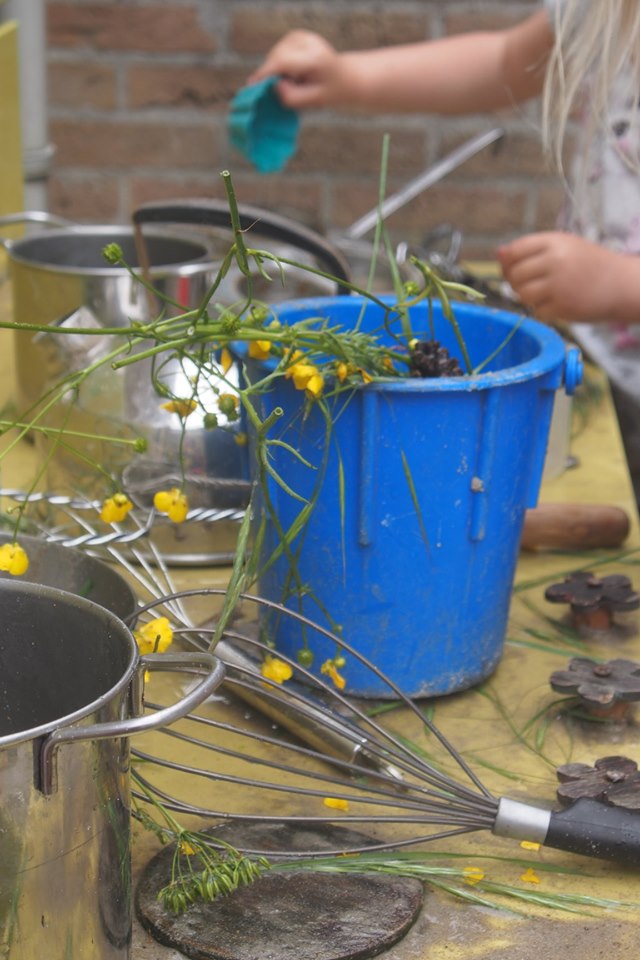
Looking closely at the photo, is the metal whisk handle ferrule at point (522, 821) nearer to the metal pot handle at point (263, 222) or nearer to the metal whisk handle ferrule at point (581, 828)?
the metal whisk handle ferrule at point (581, 828)

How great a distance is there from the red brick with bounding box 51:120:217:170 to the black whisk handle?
4.84 ft

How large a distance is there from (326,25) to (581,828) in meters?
1.48

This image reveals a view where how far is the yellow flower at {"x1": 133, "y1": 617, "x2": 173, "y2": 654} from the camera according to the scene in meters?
0.57

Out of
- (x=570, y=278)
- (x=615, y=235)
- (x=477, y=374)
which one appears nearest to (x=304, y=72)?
(x=615, y=235)

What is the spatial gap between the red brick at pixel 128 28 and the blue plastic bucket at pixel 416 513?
1.19 m

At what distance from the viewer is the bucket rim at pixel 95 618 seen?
1.32 ft

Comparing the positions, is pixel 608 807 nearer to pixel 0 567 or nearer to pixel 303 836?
pixel 303 836

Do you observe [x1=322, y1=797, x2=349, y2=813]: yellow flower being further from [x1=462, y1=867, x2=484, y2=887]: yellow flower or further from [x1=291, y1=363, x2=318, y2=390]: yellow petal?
[x1=291, y1=363, x2=318, y2=390]: yellow petal

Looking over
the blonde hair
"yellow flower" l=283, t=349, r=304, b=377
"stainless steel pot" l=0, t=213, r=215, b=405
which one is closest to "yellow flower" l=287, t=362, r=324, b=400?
"yellow flower" l=283, t=349, r=304, b=377

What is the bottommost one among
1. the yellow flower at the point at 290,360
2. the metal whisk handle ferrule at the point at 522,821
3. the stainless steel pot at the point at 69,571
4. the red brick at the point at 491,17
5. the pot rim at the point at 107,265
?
the metal whisk handle ferrule at the point at 522,821

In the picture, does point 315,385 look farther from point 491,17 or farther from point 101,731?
point 491,17

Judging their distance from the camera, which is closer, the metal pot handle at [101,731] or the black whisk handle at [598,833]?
the metal pot handle at [101,731]

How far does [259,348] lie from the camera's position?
0.65 m

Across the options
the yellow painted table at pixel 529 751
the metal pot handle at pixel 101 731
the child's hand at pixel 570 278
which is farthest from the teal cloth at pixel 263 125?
the metal pot handle at pixel 101 731
